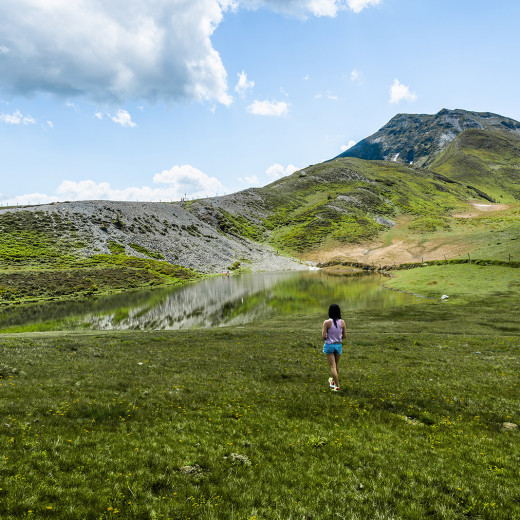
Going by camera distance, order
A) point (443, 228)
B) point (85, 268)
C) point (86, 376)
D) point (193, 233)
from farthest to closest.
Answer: point (193, 233)
point (443, 228)
point (85, 268)
point (86, 376)

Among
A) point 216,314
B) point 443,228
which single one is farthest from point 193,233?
point 443,228

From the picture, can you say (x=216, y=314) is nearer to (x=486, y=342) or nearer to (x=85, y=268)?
(x=486, y=342)

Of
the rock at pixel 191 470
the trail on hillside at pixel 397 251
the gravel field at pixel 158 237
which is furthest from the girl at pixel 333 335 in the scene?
the gravel field at pixel 158 237

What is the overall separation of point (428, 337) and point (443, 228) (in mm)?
163434

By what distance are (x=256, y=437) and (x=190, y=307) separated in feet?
191

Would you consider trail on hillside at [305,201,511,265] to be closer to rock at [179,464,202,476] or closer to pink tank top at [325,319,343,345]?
pink tank top at [325,319,343,345]

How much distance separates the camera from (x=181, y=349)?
29.2m

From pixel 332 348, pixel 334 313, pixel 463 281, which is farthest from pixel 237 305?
pixel 463 281

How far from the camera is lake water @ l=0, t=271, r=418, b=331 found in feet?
171

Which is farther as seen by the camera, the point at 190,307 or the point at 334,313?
the point at 190,307

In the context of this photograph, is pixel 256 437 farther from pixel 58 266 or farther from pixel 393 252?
pixel 393 252

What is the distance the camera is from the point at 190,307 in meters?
67.4

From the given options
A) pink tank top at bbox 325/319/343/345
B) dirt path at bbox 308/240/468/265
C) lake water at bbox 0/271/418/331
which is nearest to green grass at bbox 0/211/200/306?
lake water at bbox 0/271/418/331

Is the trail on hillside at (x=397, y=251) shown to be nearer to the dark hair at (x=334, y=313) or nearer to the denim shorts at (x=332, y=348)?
the dark hair at (x=334, y=313)
